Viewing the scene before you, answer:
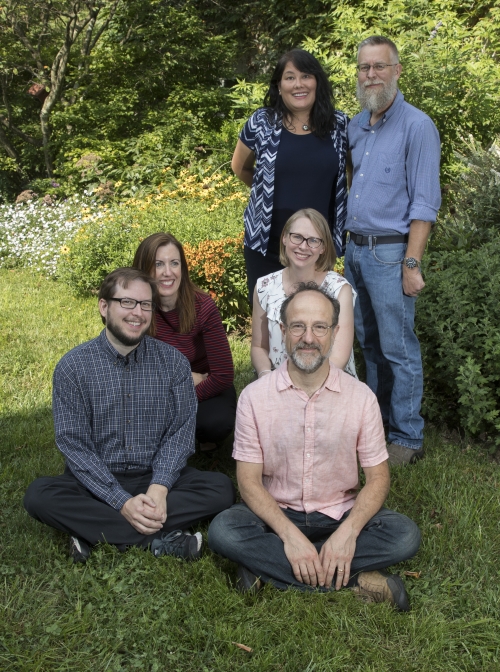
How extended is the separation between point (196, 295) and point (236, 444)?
1222 mm

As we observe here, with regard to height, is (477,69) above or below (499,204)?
above

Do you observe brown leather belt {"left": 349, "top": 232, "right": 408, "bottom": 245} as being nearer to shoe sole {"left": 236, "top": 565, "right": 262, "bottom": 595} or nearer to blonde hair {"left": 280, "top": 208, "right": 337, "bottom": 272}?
blonde hair {"left": 280, "top": 208, "right": 337, "bottom": 272}

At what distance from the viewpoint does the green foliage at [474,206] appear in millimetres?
5547

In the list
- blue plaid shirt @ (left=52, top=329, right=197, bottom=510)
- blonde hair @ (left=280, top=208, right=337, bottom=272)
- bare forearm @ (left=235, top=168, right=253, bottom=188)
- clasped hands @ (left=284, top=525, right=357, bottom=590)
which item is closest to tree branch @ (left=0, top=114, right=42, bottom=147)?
bare forearm @ (left=235, top=168, right=253, bottom=188)

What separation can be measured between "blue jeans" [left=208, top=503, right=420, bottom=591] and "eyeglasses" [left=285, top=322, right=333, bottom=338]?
751 millimetres

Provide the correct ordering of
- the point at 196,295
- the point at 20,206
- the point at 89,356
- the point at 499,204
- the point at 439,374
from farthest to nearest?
the point at 20,206
the point at 499,204
the point at 439,374
the point at 196,295
the point at 89,356

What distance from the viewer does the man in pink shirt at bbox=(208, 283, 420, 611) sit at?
9.16 feet

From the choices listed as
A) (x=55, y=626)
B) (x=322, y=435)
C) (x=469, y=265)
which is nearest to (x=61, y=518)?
(x=55, y=626)

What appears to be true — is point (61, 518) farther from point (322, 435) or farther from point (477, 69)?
point (477, 69)

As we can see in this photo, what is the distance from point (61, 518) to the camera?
120 inches

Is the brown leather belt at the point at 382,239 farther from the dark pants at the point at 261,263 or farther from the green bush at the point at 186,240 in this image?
the green bush at the point at 186,240

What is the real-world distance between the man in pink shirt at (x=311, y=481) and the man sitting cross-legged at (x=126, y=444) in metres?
0.33

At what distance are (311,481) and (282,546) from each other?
11.3 inches

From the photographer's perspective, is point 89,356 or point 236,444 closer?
point 236,444
